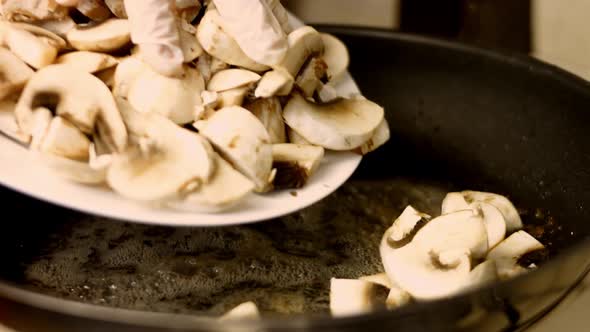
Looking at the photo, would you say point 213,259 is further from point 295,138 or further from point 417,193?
point 417,193

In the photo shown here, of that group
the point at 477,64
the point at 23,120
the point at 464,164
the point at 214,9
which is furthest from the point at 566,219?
the point at 23,120

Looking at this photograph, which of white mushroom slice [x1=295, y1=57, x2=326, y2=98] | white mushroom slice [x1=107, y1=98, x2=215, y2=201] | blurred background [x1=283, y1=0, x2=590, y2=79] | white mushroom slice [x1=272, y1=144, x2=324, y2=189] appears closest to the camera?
white mushroom slice [x1=107, y1=98, x2=215, y2=201]

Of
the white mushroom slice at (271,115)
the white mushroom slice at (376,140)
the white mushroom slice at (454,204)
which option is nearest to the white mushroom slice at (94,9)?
the white mushroom slice at (271,115)

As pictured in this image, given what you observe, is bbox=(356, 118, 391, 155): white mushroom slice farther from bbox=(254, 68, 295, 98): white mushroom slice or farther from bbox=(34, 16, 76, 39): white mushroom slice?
bbox=(34, 16, 76, 39): white mushroom slice

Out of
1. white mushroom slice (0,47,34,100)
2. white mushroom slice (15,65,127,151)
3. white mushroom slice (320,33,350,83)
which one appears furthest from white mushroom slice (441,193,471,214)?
white mushroom slice (0,47,34,100)

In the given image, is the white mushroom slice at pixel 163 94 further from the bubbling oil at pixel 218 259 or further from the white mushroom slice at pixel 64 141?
the bubbling oil at pixel 218 259

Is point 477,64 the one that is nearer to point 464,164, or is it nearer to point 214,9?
point 464,164
